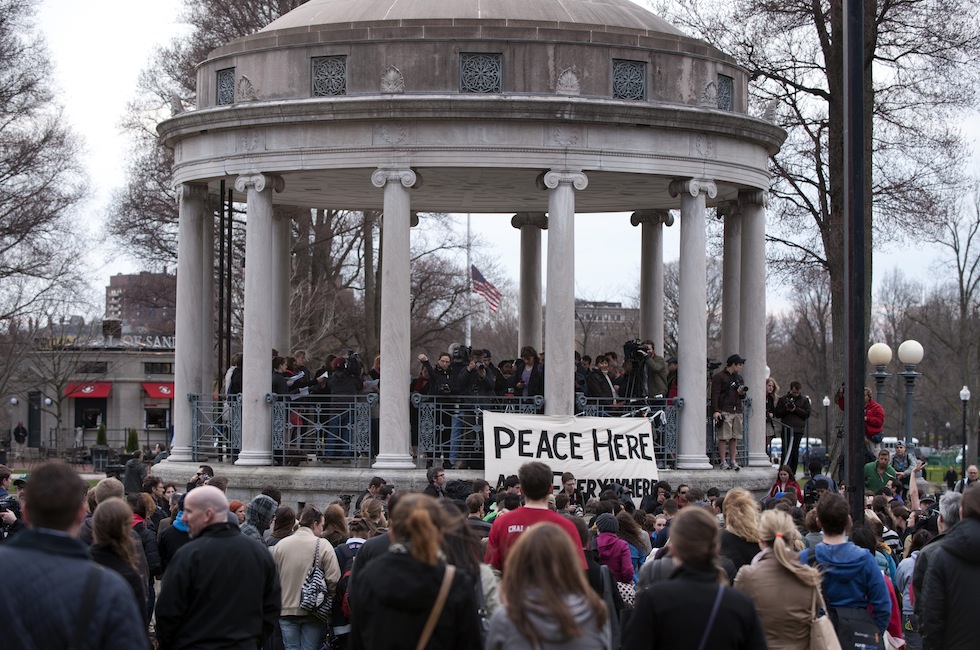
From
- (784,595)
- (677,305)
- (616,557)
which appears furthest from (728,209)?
(677,305)

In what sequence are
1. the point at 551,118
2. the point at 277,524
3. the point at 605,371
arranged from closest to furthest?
the point at 277,524 → the point at 551,118 → the point at 605,371

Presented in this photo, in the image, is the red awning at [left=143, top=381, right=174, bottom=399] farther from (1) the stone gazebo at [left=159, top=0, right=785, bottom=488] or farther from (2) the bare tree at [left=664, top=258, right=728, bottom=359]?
(1) the stone gazebo at [left=159, top=0, right=785, bottom=488]

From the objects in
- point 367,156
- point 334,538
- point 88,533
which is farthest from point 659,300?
point 88,533

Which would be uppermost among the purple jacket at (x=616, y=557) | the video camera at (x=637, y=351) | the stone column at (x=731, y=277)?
the stone column at (x=731, y=277)

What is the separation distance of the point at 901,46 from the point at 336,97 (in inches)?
616

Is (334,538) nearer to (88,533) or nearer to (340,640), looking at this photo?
(340,640)

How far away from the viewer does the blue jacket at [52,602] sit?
6.17 meters

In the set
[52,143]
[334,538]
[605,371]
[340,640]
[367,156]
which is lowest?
[340,640]

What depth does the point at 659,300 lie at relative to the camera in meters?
30.9

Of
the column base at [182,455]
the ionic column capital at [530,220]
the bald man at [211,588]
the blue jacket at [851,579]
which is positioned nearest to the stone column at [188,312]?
the column base at [182,455]

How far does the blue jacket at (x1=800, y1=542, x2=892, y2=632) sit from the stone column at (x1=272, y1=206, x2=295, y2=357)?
20950mm

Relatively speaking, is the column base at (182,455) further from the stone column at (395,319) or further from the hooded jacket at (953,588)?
the hooded jacket at (953,588)

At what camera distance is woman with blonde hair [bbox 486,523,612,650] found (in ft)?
21.9

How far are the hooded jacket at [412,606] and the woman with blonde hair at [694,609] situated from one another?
843 millimetres
